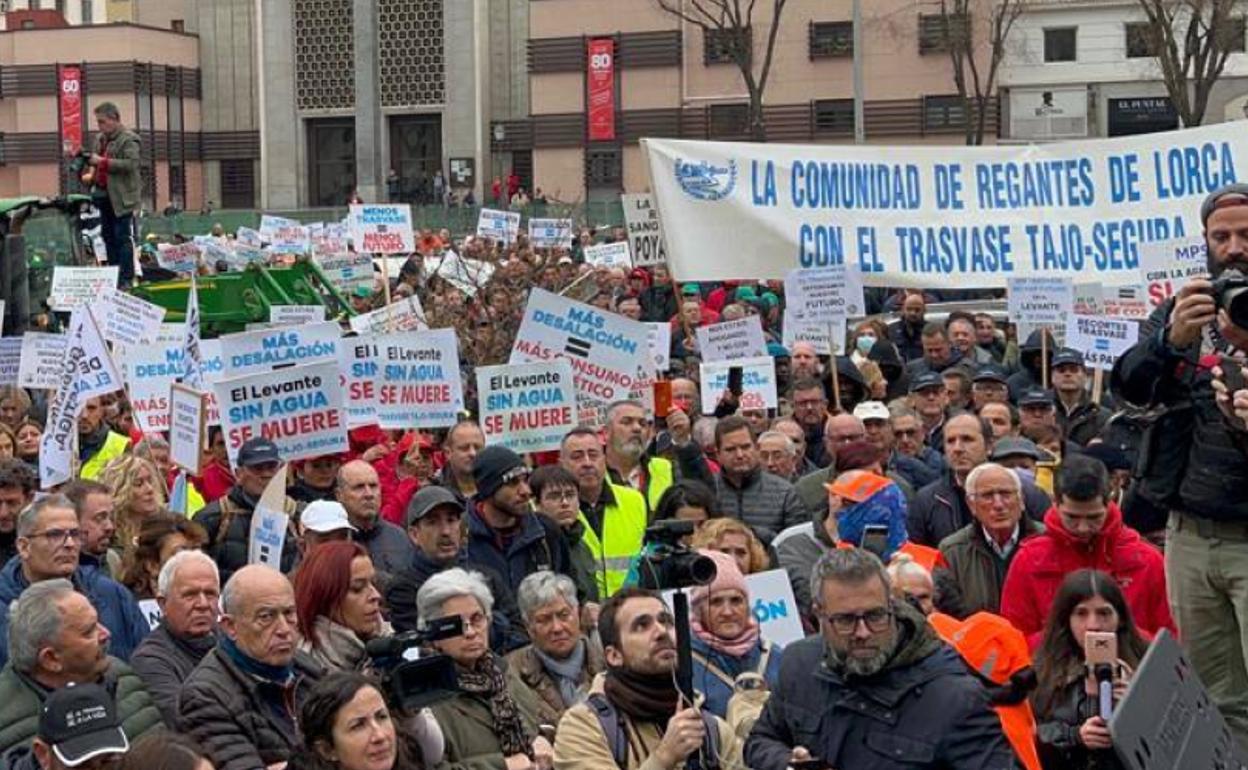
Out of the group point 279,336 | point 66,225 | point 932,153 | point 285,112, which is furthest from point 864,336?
point 285,112

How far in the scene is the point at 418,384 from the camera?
38.0 ft

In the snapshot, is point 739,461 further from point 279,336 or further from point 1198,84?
point 1198,84

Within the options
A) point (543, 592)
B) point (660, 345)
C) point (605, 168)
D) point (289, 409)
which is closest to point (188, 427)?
point (289, 409)

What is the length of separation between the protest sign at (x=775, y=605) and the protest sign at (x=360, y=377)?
14.5 ft

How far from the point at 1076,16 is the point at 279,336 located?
41.8 meters

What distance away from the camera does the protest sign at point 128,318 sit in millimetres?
13617

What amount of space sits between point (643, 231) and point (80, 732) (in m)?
15.9

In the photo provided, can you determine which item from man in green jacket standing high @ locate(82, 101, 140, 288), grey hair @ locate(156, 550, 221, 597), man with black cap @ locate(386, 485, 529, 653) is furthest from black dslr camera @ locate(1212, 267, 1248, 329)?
man in green jacket standing high @ locate(82, 101, 140, 288)

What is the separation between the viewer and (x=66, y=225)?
67.4 ft

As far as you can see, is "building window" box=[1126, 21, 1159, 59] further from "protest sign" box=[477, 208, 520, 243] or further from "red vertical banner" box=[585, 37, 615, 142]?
"protest sign" box=[477, 208, 520, 243]

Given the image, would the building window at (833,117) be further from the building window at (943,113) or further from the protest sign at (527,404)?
the protest sign at (527,404)

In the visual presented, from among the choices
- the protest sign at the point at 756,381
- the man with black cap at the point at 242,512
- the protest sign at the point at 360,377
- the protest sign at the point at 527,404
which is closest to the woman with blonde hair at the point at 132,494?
the man with black cap at the point at 242,512

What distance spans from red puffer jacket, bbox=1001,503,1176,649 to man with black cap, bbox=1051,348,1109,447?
4650 millimetres

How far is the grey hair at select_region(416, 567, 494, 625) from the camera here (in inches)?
263
